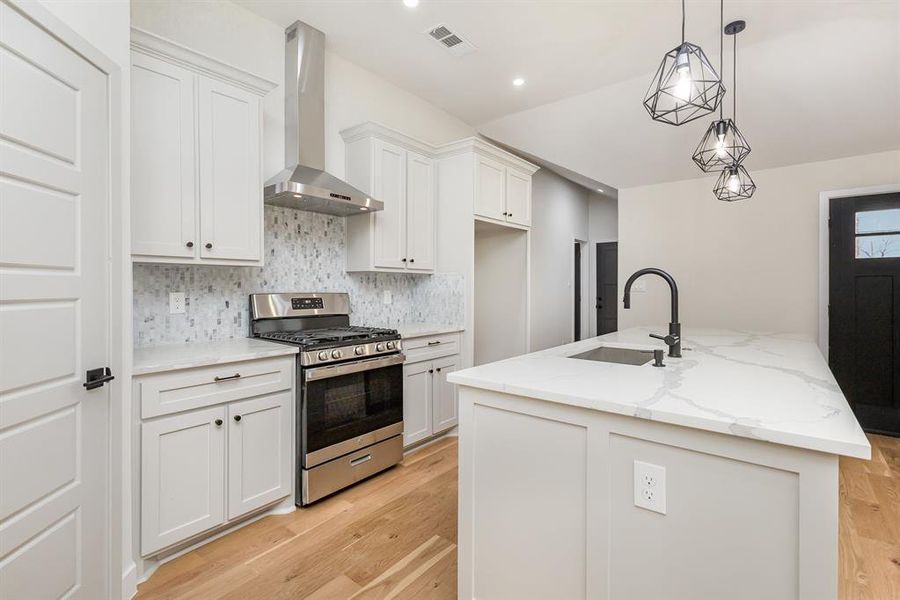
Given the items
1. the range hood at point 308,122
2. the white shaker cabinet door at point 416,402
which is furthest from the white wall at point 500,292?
the range hood at point 308,122

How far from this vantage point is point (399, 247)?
341 centimetres

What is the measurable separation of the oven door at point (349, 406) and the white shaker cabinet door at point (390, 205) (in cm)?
85

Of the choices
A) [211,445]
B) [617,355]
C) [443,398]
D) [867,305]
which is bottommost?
[443,398]

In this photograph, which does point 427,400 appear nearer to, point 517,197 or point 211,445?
point 211,445

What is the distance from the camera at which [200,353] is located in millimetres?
2119

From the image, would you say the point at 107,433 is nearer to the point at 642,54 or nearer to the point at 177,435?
the point at 177,435

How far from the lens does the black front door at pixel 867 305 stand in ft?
12.1

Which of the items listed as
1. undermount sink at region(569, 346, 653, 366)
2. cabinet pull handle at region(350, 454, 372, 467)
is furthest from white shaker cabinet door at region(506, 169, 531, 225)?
cabinet pull handle at region(350, 454, 372, 467)

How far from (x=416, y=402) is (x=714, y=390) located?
86.1 inches

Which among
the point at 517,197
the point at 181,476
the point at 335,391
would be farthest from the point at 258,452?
the point at 517,197

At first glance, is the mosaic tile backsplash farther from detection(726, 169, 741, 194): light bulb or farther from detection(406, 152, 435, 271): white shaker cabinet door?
detection(726, 169, 741, 194): light bulb

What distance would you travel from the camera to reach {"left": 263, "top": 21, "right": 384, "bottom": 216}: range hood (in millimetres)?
2791

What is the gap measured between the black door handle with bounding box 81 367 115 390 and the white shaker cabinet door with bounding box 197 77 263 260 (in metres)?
0.80

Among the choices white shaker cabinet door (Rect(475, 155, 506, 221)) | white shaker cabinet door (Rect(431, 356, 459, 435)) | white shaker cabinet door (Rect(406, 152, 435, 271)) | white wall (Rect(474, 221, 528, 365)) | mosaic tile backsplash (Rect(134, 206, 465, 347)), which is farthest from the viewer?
white wall (Rect(474, 221, 528, 365))
